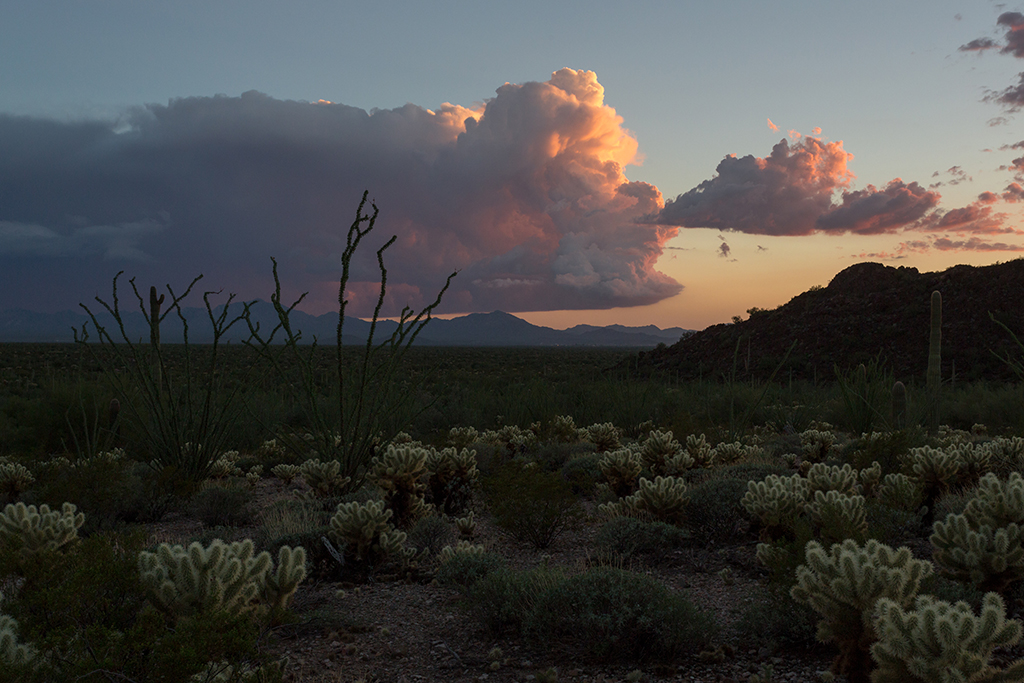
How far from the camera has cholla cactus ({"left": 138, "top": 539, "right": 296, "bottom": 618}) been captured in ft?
8.70

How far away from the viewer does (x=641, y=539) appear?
479 centimetres

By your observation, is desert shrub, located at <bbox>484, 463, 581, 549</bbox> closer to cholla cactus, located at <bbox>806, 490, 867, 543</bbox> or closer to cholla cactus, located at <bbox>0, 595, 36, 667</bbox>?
cholla cactus, located at <bbox>806, 490, 867, 543</bbox>

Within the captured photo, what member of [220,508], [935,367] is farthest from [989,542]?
[935,367]

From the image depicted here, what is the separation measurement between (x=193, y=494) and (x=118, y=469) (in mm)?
915

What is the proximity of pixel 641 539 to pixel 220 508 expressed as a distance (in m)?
4.13

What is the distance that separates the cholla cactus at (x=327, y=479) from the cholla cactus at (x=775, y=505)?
154 inches

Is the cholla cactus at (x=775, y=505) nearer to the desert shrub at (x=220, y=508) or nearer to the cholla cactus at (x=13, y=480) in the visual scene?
the desert shrub at (x=220, y=508)

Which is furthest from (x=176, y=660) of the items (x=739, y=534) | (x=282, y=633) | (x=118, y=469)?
(x=118, y=469)

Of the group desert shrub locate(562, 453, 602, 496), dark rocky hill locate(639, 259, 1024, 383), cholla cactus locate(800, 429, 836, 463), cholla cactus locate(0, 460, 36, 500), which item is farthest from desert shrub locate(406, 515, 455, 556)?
dark rocky hill locate(639, 259, 1024, 383)

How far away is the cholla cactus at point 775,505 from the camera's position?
4.43m

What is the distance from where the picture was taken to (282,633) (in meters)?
3.63

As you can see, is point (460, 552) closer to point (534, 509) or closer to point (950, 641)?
point (534, 509)

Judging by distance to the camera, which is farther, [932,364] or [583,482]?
[932,364]

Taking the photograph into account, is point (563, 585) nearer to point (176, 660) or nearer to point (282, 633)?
point (282, 633)
